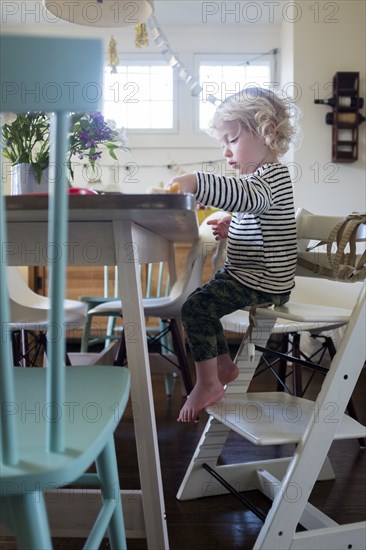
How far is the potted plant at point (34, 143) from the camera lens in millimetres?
1473

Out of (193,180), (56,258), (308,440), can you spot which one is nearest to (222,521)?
(308,440)

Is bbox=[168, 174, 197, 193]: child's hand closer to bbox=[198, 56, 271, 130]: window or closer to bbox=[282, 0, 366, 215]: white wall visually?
bbox=[282, 0, 366, 215]: white wall

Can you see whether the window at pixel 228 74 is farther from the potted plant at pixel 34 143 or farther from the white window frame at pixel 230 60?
the potted plant at pixel 34 143

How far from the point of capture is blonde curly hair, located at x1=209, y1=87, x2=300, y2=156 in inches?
64.0

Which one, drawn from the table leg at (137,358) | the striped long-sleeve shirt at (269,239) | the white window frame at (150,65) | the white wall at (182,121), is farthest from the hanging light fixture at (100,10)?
the white window frame at (150,65)

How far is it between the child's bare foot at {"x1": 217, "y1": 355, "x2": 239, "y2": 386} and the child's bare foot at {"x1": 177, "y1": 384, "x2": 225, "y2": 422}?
0.33ft

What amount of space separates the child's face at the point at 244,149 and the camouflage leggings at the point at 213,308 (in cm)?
33

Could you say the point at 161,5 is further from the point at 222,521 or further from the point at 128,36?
→ the point at 222,521

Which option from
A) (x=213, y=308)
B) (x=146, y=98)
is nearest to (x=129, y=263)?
(x=213, y=308)

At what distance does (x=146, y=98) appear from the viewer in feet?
16.4

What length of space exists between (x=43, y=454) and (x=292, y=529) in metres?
0.71

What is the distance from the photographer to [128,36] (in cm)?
488

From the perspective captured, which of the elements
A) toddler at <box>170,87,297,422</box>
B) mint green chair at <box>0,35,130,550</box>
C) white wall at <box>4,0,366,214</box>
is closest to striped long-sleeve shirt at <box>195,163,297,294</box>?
toddler at <box>170,87,297,422</box>

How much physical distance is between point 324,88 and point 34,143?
2.99 metres
